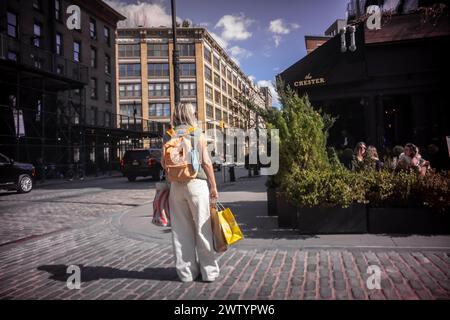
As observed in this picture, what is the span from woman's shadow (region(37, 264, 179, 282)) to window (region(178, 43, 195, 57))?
58993 mm

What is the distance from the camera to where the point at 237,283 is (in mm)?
3662

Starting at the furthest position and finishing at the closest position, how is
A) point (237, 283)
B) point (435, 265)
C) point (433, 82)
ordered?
1. point (433, 82)
2. point (435, 265)
3. point (237, 283)

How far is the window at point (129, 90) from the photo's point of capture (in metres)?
59.8

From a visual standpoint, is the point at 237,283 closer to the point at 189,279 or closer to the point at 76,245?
the point at 189,279

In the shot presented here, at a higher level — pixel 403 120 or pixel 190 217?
pixel 403 120

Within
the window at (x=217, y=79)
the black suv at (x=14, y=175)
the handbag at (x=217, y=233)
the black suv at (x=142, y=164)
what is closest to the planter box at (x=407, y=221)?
the handbag at (x=217, y=233)

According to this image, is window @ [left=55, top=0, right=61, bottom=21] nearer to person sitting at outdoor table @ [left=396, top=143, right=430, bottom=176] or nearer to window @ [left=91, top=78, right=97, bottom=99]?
window @ [left=91, top=78, right=97, bottom=99]

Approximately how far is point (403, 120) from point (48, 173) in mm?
22892

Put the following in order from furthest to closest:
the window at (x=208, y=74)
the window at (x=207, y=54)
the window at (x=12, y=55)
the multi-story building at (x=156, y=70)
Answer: the window at (x=208, y=74), the window at (x=207, y=54), the multi-story building at (x=156, y=70), the window at (x=12, y=55)

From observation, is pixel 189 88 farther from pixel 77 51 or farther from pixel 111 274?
pixel 111 274

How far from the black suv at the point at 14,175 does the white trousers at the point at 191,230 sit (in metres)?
12.9

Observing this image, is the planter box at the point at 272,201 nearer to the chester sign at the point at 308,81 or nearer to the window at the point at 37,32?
the chester sign at the point at 308,81

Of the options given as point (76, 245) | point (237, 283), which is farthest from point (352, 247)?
point (76, 245)

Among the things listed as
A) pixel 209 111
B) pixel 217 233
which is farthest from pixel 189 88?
pixel 217 233
